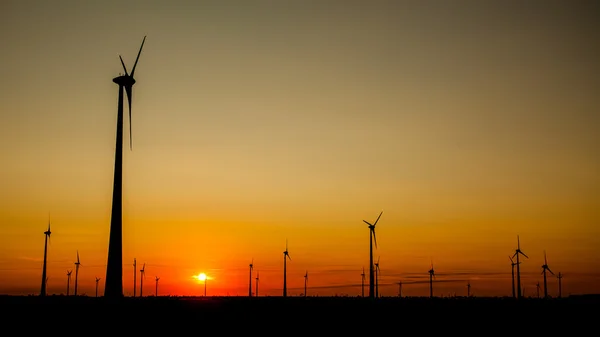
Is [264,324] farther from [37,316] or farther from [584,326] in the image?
[584,326]

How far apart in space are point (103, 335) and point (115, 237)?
21094 mm

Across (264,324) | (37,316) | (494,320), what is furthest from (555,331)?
(37,316)

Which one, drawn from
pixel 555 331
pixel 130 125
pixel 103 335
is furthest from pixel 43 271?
pixel 555 331

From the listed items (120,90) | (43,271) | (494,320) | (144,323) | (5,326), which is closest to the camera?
(5,326)

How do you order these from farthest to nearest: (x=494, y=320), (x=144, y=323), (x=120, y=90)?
(x=120, y=90)
(x=494, y=320)
(x=144, y=323)

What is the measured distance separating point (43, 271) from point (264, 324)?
348 feet

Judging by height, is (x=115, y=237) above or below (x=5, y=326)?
above

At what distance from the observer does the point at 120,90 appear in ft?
268

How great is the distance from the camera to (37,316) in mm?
67312

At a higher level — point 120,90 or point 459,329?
point 120,90

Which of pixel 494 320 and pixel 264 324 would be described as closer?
pixel 264 324

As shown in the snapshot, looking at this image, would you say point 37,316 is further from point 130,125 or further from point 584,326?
point 584,326

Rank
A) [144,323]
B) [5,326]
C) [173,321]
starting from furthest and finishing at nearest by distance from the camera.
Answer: [173,321] → [144,323] → [5,326]

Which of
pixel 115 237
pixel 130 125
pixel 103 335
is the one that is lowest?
pixel 103 335
